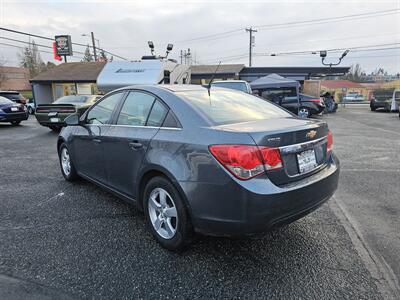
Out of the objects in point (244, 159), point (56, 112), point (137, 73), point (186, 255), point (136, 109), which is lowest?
point (186, 255)

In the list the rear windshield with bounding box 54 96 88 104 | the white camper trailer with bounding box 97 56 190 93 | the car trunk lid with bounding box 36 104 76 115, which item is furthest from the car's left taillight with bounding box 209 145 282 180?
the white camper trailer with bounding box 97 56 190 93

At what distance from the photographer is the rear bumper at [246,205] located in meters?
2.09

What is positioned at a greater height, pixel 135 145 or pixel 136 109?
pixel 136 109

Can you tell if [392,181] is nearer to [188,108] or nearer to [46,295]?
[188,108]

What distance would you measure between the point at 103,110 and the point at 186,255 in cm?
217

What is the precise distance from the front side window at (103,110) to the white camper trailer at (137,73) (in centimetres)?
1021

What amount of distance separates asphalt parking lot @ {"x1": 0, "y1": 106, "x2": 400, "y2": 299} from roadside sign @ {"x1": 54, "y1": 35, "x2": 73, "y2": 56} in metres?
34.2

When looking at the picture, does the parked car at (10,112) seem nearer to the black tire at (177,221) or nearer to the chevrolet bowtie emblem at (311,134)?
the black tire at (177,221)

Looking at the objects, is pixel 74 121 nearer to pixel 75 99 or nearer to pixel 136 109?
pixel 136 109

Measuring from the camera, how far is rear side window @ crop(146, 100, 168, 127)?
2.75 metres

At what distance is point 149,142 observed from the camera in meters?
2.71

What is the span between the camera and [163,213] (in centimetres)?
268

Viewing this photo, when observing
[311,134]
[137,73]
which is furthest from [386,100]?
[311,134]

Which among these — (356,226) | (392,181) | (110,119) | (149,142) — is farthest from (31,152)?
(392,181)
